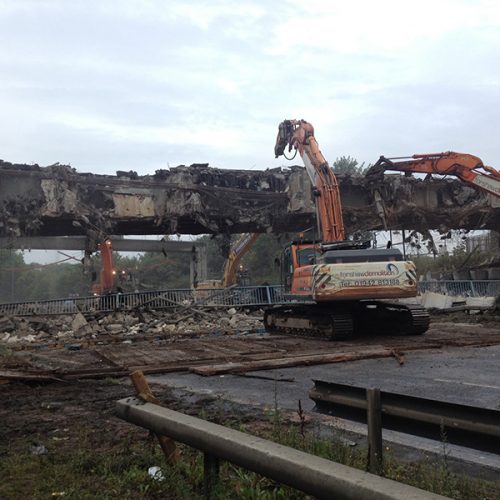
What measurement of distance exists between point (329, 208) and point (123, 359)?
7.85 metres

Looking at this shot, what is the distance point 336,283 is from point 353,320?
202cm

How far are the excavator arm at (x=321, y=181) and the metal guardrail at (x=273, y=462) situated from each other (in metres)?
12.7

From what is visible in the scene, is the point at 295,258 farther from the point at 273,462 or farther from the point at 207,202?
the point at 273,462

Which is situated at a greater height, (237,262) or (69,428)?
(237,262)

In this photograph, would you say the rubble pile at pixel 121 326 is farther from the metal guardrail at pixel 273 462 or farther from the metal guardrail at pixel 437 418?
the metal guardrail at pixel 437 418

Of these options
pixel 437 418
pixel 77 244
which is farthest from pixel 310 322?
pixel 77 244

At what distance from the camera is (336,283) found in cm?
1244

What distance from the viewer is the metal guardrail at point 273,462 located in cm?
200

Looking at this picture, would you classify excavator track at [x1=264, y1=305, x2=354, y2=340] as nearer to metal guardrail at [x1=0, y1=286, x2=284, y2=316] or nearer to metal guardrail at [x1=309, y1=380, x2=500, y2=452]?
metal guardrail at [x1=0, y1=286, x2=284, y2=316]

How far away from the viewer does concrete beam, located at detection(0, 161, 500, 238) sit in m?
19.2

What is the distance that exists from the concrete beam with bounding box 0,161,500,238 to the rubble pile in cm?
331

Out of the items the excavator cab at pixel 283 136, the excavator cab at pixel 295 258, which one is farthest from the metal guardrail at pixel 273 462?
the excavator cab at pixel 283 136

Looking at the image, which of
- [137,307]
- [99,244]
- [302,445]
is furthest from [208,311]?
[302,445]

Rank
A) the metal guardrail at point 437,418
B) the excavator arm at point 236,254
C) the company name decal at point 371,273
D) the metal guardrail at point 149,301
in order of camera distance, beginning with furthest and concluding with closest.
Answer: the excavator arm at point 236,254
the metal guardrail at point 149,301
the company name decal at point 371,273
the metal guardrail at point 437,418
